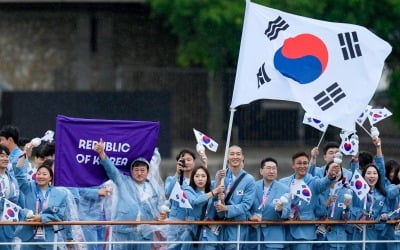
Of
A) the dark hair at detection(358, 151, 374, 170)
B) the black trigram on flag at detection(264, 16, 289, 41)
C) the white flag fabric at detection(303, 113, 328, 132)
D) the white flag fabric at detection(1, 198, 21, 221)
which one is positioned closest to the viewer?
the white flag fabric at detection(1, 198, 21, 221)

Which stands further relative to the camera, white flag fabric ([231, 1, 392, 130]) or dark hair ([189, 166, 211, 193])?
dark hair ([189, 166, 211, 193])

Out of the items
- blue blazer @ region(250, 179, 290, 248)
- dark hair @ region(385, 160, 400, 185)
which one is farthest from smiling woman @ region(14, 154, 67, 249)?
dark hair @ region(385, 160, 400, 185)

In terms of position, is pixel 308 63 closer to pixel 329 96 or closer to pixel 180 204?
pixel 329 96

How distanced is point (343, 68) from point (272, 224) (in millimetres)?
1923

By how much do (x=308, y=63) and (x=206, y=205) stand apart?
77.4 inches

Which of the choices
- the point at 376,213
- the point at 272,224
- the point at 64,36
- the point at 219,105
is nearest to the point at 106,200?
the point at 272,224

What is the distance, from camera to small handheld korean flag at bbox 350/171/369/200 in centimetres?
1650

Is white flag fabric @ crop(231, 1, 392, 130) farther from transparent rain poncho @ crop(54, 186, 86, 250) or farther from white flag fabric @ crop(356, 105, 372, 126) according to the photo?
transparent rain poncho @ crop(54, 186, 86, 250)

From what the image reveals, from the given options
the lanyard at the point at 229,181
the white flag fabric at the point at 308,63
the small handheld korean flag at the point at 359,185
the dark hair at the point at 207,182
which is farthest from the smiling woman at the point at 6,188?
the small handheld korean flag at the point at 359,185

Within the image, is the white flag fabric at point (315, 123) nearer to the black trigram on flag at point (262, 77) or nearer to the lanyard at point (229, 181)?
the black trigram on flag at point (262, 77)

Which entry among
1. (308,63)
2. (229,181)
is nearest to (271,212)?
(229,181)

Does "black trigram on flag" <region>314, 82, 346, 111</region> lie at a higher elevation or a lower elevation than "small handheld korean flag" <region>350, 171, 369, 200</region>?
higher

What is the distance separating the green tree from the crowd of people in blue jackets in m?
15.6

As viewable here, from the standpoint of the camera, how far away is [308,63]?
16234mm
